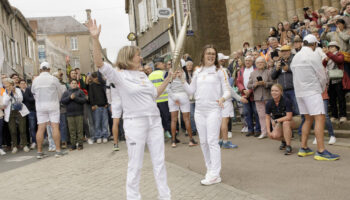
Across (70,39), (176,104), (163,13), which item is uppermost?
(70,39)

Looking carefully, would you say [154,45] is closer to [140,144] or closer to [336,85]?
[336,85]

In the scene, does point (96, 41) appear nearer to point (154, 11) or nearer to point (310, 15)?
point (310, 15)

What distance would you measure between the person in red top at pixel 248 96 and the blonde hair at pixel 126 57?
623 centimetres

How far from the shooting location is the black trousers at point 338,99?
8461 millimetres

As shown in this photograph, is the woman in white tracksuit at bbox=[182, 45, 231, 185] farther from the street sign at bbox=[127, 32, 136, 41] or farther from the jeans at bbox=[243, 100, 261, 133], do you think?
the street sign at bbox=[127, 32, 136, 41]

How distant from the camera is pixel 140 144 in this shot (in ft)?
13.9

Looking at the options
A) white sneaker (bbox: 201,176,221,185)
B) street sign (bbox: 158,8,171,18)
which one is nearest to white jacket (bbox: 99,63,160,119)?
white sneaker (bbox: 201,176,221,185)

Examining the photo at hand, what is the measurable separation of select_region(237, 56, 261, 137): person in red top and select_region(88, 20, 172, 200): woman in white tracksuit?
611cm

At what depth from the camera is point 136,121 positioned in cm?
424

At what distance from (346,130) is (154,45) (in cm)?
2082

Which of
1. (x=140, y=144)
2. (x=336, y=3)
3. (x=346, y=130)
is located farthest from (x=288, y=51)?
(x=336, y=3)

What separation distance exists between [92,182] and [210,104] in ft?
7.83

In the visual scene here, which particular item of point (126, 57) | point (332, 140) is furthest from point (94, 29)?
point (332, 140)

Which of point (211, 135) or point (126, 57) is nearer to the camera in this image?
point (126, 57)
